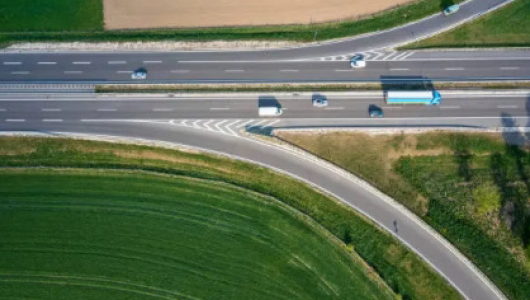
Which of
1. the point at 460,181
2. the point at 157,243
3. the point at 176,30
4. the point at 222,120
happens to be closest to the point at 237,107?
the point at 222,120

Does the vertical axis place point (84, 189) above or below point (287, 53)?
below

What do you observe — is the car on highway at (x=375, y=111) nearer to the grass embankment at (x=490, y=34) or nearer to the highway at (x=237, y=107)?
the highway at (x=237, y=107)

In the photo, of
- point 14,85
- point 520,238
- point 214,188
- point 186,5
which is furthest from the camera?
point 186,5

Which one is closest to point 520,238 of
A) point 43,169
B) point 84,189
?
point 84,189

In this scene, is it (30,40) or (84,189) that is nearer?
(84,189)

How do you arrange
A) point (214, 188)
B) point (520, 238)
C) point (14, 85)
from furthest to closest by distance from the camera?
point (14, 85) < point (214, 188) < point (520, 238)

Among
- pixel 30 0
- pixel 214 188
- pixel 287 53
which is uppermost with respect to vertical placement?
pixel 30 0

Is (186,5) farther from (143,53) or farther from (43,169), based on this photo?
(43,169)
